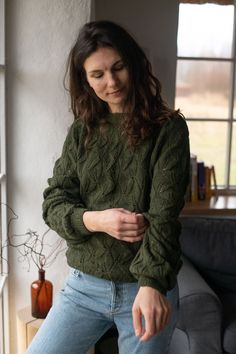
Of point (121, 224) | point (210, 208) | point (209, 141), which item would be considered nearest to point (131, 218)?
point (121, 224)

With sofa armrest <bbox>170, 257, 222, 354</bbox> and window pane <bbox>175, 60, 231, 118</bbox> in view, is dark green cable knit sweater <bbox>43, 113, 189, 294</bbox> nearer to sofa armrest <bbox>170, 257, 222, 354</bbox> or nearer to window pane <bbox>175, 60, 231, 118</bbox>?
sofa armrest <bbox>170, 257, 222, 354</bbox>

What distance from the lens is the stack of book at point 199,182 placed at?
3.16 m

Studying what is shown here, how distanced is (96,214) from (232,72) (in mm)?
2512

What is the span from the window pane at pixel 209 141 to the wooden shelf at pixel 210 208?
0.39m

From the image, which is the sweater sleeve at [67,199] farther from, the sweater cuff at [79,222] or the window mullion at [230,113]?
the window mullion at [230,113]

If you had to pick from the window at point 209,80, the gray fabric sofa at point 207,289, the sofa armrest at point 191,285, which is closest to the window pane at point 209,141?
the window at point 209,80

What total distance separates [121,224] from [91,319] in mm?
290

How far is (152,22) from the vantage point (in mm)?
3172

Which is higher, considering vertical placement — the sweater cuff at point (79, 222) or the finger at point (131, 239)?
the sweater cuff at point (79, 222)

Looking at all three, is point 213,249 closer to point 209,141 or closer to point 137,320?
point 209,141

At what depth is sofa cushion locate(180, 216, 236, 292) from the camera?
8.43 ft

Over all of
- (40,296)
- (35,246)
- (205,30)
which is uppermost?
(205,30)

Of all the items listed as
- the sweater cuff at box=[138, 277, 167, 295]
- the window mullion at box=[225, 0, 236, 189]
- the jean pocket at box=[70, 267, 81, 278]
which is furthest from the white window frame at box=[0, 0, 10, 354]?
the window mullion at box=[225, 0, 236, 189]

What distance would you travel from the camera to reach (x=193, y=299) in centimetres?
209
